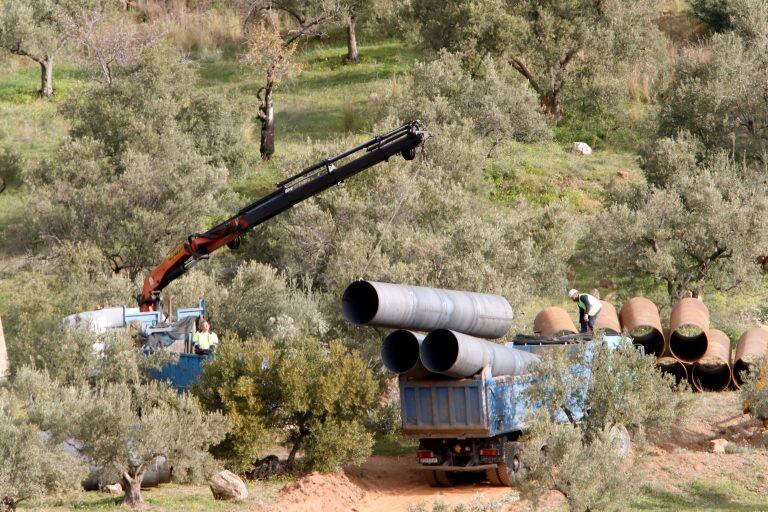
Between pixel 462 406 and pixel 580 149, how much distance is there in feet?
98.1

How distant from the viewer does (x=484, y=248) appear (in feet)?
97.4

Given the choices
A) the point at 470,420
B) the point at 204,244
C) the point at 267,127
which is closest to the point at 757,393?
the point at 470,420

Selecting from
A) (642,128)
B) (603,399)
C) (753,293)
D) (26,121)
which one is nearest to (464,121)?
(642,128)

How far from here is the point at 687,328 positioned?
103ft

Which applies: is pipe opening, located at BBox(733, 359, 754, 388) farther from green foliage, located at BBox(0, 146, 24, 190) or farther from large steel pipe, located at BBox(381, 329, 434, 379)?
green foliage, located at BBox(0, 146, 24, 190)

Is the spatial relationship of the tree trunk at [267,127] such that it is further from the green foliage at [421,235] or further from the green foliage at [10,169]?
the green foliage at [10,169]

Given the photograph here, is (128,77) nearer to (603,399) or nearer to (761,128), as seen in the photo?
(761,128)

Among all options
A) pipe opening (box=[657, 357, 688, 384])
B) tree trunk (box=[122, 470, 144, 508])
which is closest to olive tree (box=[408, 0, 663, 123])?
pipe opening (box=[657, 357, 688, 384])

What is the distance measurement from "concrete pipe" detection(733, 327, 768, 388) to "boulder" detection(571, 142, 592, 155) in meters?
20.3

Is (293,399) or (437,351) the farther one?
(293,399)

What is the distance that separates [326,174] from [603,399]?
22.8ft

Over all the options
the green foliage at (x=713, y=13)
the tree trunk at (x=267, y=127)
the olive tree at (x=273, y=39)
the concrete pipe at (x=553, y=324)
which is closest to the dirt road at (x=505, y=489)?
the concrete pipe at (x=553, y=324)

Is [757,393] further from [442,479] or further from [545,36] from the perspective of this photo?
[545,36]

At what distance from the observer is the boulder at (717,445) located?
78.3ft
